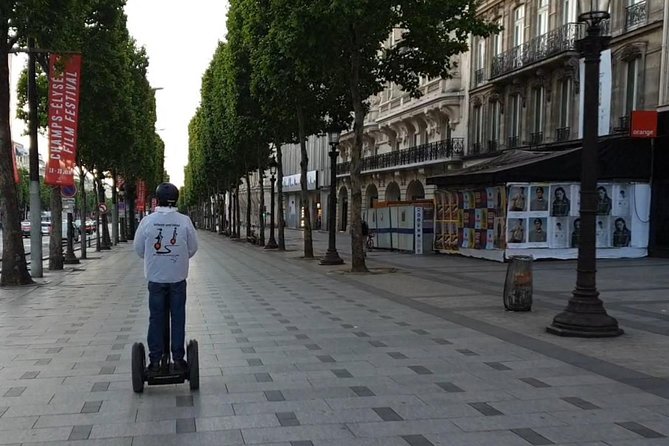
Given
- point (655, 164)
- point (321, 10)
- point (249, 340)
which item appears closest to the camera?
point (249, 340)

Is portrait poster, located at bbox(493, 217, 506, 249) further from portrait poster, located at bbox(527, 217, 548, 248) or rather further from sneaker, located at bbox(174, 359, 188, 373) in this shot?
sneaker, located at bbox(174, 359, 188, 373)

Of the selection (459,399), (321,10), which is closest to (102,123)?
(321,10)

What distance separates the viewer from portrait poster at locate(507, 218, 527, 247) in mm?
20281

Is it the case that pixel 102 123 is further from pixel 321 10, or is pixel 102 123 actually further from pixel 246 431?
pixel 246 431

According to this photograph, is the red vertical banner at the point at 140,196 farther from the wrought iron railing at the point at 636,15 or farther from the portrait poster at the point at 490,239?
the wrought iron railing at the point at 636,15

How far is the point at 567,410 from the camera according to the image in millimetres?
5367

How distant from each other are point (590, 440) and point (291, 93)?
65.3 feet

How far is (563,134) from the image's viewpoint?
2661 centimetres

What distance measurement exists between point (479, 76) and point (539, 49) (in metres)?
6.59

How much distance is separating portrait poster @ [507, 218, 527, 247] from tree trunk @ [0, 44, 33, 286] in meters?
14.5

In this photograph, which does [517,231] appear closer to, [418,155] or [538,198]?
[538,198]

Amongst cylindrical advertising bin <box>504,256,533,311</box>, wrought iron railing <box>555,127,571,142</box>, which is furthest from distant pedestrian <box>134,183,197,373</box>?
wrought iron railing <box>555,127,571,142</box>

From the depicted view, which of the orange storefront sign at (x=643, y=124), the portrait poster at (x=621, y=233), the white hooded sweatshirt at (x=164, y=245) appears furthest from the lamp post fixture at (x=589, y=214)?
the portrait poster at (x=621, y=233)

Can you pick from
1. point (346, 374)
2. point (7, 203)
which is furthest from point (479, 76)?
point (346, 374)
